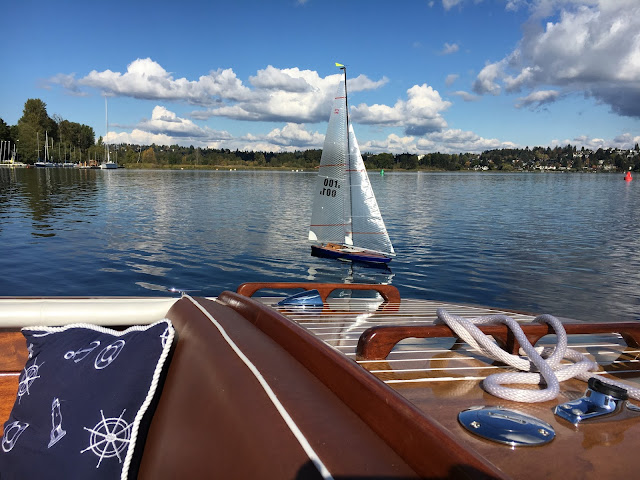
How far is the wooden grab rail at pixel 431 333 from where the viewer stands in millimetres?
1614

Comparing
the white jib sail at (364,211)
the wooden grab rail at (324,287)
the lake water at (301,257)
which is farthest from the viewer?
the white jib sail at (364,211)

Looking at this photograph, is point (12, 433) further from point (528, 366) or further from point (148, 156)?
point (148, 156)

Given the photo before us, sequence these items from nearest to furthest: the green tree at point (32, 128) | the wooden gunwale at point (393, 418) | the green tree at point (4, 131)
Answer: the wooden gunwale at point (393, 418) → the green tree at point (4, 131) → the green tree at point (32, 128)

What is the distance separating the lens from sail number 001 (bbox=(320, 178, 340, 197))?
17.2m

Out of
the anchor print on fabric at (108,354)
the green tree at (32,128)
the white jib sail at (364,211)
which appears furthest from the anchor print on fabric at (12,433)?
the green tree at (32,128)

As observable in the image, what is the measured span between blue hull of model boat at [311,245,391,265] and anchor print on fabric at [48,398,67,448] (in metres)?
14.3

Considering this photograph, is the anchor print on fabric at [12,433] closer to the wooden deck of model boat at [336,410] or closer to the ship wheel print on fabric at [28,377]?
the ship wheel print on fabric at [28,377]

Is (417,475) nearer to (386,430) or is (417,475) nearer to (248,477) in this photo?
(386,430)

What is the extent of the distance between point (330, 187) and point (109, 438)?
1623 cm

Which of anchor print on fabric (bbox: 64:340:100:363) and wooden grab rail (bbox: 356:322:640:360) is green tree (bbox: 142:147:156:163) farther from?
wooden grab rail (bbox: 356:322:640:360)

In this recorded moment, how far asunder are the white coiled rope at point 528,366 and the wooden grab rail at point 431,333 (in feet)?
0.12

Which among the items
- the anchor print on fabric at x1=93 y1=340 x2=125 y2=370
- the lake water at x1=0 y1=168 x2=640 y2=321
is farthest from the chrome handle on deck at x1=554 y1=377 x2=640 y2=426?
the lake water at x1=0 y1=168 x2=640 y2=321

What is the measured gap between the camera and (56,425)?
4.99ft

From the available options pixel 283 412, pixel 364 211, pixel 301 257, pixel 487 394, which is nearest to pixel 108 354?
pixel 283 412
